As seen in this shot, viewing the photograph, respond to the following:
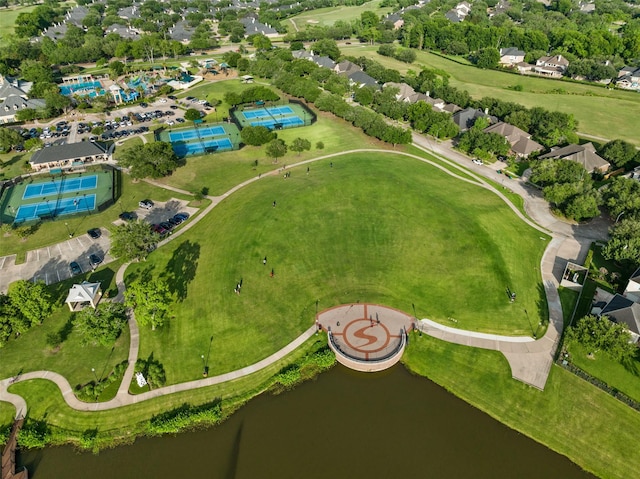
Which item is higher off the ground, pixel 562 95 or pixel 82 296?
pixel 82 296

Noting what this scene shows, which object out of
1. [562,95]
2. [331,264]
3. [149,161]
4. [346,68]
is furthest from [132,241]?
[562,95]

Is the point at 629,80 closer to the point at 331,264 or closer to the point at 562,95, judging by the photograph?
the point at 562,95

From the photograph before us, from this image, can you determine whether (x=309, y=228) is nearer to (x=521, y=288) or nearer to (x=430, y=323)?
(x=430, y=323)

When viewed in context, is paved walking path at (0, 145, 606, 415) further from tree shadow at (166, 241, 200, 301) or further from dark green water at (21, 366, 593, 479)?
dark green water at (21, 366, 593, 479)

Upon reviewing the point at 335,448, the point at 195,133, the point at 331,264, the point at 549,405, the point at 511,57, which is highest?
the point at 511,57

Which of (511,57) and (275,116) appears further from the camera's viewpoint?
(511,57)

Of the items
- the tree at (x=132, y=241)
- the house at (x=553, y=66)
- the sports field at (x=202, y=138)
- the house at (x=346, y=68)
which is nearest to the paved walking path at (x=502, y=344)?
the tree at (x=132, y=241)

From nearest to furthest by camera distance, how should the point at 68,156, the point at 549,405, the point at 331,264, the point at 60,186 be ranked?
the point at 549,405
the point at 331,264
the point at 60,186
the point at 68,156
